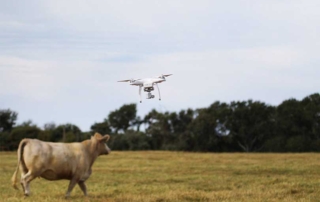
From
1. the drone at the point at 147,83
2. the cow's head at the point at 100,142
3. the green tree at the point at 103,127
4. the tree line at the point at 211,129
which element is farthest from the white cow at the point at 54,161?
the green tree at the point at 103,127

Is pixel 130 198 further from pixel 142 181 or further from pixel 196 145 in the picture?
pixel 196 145

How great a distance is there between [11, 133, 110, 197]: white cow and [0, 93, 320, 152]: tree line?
154ft

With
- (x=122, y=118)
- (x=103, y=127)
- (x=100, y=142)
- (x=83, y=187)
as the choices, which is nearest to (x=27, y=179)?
(x=83, y=187)

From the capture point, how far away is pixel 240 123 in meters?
64.9

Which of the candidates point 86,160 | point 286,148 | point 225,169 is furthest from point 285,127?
point 86,160

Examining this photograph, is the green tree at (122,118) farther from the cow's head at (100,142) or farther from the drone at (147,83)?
the drone at (147,83)

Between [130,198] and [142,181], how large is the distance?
275 inches

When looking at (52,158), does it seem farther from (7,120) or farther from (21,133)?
(7,120)

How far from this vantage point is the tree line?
6222 cm

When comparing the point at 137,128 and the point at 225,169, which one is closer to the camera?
the point at 225,169

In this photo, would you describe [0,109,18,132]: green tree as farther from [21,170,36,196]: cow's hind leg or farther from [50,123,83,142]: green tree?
[21,170,36,196]: cow's hind leg

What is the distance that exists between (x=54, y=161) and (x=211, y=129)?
174 ft

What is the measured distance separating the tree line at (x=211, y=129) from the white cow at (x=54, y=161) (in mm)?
47052

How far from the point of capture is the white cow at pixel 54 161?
48.1 feet
